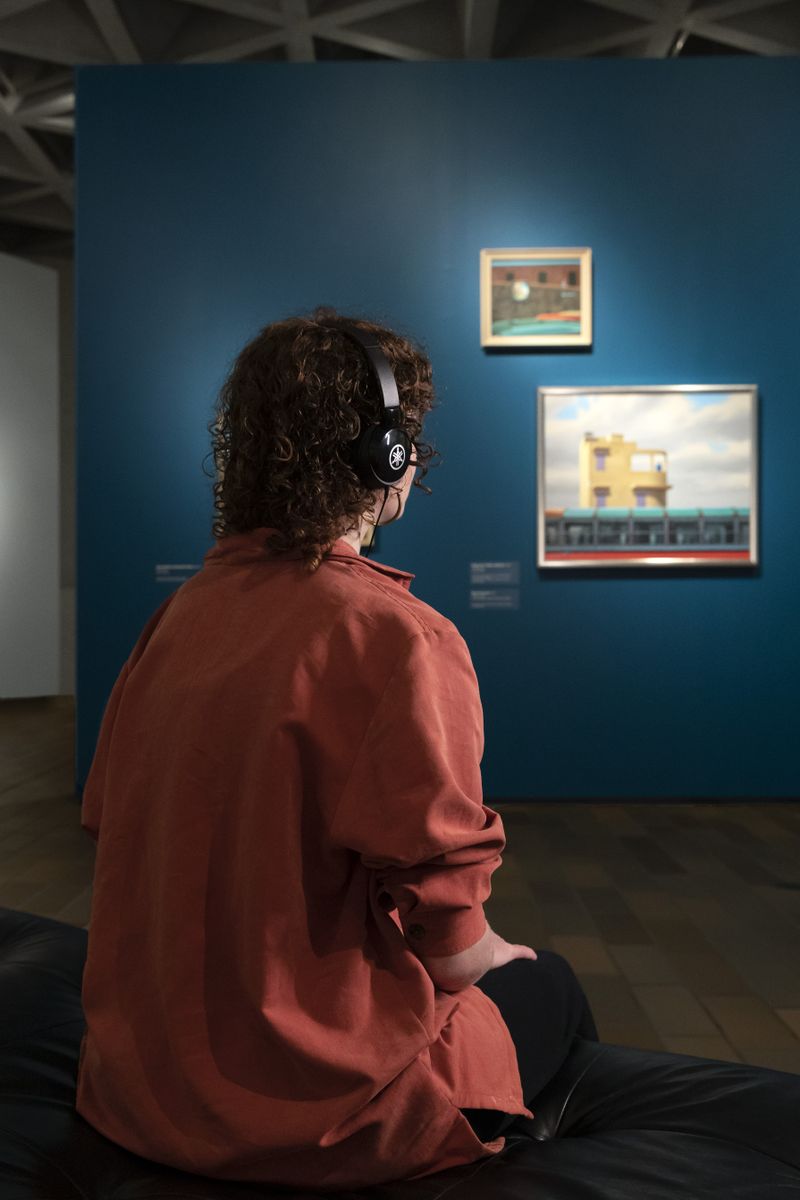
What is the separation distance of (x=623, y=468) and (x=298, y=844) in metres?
4.41

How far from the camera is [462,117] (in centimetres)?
512

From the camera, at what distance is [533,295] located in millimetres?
5082

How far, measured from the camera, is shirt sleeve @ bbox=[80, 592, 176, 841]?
1.13 m

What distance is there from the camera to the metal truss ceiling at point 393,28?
570 centimetres

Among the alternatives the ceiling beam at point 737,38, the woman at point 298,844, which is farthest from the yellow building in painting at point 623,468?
the woman at point 298,844

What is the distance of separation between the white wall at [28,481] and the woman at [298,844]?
8.29 metres

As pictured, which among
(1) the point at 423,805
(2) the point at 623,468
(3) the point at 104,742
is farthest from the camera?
(2) the point at 623,468

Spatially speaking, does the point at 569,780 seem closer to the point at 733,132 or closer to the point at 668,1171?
the point at 733,132

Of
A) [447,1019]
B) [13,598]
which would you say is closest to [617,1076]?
[447,1019]

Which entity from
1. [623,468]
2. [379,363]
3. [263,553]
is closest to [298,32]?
[623,468]

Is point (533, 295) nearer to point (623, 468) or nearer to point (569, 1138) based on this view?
point (623, 468)

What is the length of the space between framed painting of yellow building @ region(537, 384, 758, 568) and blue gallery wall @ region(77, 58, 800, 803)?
0.30ft

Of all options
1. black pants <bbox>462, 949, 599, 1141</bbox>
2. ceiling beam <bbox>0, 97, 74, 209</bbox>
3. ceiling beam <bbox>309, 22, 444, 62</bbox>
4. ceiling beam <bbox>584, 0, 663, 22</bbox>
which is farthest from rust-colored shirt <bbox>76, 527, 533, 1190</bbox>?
ceiling beam <bbox>0, 97, 74, 209</bbox>

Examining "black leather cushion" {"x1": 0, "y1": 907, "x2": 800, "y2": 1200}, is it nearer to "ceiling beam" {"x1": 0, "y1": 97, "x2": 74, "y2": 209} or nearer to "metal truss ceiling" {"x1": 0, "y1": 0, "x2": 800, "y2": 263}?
"metal truss ceiling" {"x1": 0, "y1": 0, "x2": 800, "y2": 263}
